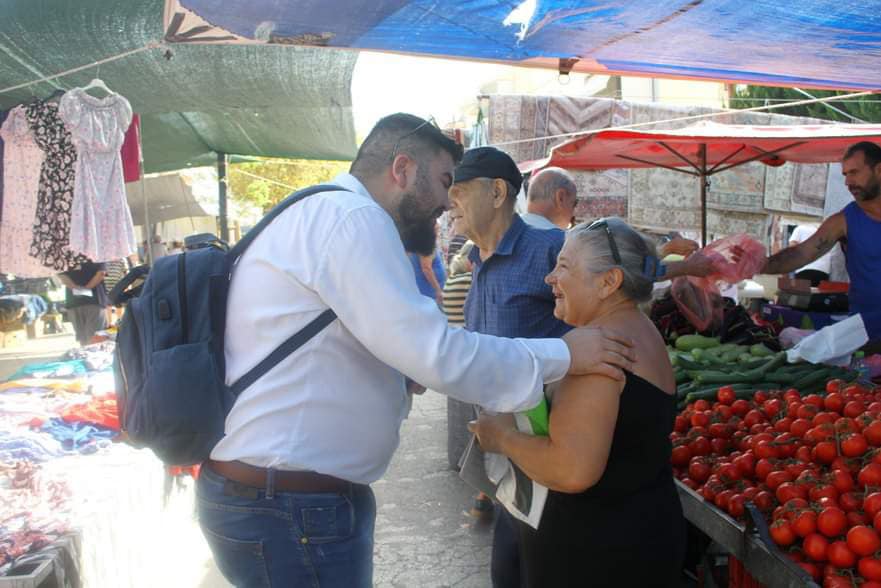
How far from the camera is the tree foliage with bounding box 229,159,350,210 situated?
31.2 metres

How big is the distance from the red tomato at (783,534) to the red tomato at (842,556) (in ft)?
0.52

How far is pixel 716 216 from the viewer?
9.64 m

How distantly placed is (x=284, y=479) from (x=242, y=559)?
0.85 feet

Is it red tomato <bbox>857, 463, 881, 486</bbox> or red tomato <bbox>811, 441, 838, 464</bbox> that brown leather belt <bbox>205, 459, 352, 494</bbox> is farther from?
red tomato <bbox>811, 441, 838, 464</bbox>

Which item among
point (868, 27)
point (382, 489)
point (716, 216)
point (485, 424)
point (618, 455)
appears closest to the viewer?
point (618, 455)

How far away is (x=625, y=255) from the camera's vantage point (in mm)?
2092

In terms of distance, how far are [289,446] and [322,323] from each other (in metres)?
0.31

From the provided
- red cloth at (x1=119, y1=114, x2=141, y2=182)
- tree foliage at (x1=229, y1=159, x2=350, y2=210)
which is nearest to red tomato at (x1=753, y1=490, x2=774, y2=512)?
red cloth at (x1=119, y1=114, x2=141, y2=182)

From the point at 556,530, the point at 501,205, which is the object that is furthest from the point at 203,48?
the point at 556,530

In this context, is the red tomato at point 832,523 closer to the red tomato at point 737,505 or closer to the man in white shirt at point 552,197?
the red tomato at point 737,505

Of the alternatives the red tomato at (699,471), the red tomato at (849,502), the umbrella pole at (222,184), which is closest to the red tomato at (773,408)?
the red tomato at (699,471)

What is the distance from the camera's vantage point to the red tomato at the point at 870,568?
224 cm

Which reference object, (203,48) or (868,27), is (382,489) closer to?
(203,48)

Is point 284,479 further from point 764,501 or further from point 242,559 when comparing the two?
point 764,501
